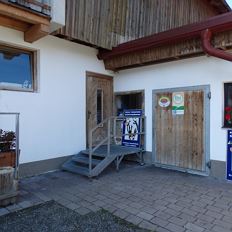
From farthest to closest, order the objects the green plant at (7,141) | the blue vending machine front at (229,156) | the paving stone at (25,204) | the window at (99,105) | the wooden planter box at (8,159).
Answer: the window at (99,105), the blue vending machine front at (229,156), the green plant at (7,141), the wooden planter box at (8,159), the paving stone at (25,204)

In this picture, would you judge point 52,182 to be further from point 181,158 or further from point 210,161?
point 210,161

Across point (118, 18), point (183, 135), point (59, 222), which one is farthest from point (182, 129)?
point (59, 222)

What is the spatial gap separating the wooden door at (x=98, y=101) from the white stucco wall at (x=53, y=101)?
18cm

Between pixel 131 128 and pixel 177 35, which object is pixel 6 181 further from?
pixel 177 35

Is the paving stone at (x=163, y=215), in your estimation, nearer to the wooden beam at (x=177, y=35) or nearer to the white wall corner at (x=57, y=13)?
the wooden beam at (x=177, y=35)

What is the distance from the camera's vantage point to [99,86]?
6.61m

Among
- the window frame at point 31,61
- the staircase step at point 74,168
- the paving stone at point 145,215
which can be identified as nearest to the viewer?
the paving stone at point 145,215

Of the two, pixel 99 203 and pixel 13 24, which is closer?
pixel 99 203

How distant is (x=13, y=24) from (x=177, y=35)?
303 cm

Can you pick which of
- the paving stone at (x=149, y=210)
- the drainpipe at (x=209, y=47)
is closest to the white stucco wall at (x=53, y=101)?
the paving stone at (x=149, y=210)

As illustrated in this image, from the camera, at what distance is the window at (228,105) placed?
4.92 m

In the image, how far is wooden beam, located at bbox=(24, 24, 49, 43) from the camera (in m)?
4.46

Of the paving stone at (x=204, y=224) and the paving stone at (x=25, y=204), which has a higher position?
the paving stone at (x=25, y=204)

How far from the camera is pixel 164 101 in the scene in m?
5.88
